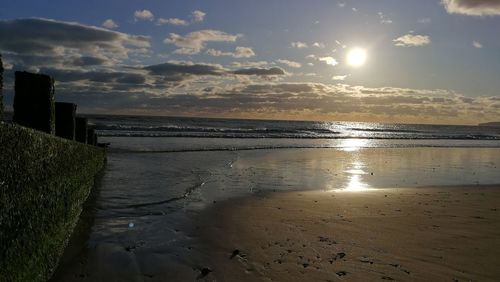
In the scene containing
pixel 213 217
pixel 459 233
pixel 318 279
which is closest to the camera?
pixel 318 279

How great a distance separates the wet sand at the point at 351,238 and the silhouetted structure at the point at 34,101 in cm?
274

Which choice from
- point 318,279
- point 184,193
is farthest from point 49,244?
point 184,193

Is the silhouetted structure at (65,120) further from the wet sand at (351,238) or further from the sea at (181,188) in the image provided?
the wet sand at (351,238)

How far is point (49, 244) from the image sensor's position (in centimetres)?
428

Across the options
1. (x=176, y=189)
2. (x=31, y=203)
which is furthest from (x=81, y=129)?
(x=31, y=203)

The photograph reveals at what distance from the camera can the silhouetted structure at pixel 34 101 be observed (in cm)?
547

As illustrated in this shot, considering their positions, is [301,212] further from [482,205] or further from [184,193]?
[482,205]

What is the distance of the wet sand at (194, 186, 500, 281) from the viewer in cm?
497

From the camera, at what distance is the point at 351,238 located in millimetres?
6289

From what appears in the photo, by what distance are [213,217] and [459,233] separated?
13.3ft

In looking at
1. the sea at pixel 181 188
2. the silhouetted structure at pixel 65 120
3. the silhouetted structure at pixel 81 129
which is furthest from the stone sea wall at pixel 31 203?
the silhouetted structure at pixel 81 129

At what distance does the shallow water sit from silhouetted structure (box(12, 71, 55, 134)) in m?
1.76

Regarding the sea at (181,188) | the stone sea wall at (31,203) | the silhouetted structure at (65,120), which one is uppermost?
the silhouetted structure at (65,120)

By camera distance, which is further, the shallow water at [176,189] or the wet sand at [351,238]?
the shallow water at [176,189]
